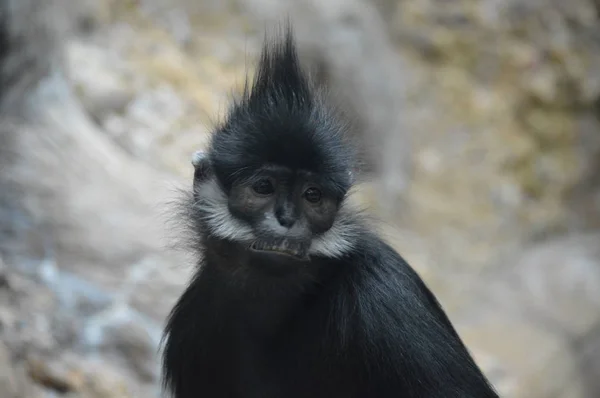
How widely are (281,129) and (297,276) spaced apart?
1.93 ft

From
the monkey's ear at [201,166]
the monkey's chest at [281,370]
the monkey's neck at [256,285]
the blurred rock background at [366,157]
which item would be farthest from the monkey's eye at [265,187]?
the blurred rock background at [366,157]

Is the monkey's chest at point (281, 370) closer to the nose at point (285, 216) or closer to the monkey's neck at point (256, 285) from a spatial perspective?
the monkey's neck at point (256, 285)

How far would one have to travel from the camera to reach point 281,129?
11.4ft

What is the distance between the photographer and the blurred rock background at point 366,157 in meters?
5.29

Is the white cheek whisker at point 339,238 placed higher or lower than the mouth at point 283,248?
higher

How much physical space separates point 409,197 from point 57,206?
4.57m

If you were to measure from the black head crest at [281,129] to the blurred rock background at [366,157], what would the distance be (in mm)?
634

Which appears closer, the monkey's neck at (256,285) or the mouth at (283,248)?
the mouth at (283,248)

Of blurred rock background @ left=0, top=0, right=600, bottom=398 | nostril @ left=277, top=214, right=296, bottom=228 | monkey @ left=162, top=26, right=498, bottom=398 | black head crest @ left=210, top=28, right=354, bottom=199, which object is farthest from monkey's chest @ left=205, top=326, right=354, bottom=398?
blurred rock background @ left=0, top=0, right=600, bottom=398

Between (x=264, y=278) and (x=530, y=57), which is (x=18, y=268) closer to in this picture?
(x=264, y=278)

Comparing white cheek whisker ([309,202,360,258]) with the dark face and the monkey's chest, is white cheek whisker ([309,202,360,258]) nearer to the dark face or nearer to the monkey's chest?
the dark face

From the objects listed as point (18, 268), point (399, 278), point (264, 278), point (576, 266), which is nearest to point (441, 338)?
point (399, 278)

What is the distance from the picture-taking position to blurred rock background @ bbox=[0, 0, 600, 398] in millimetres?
5293

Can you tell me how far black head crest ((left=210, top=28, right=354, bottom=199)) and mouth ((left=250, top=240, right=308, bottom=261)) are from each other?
1.02ft
